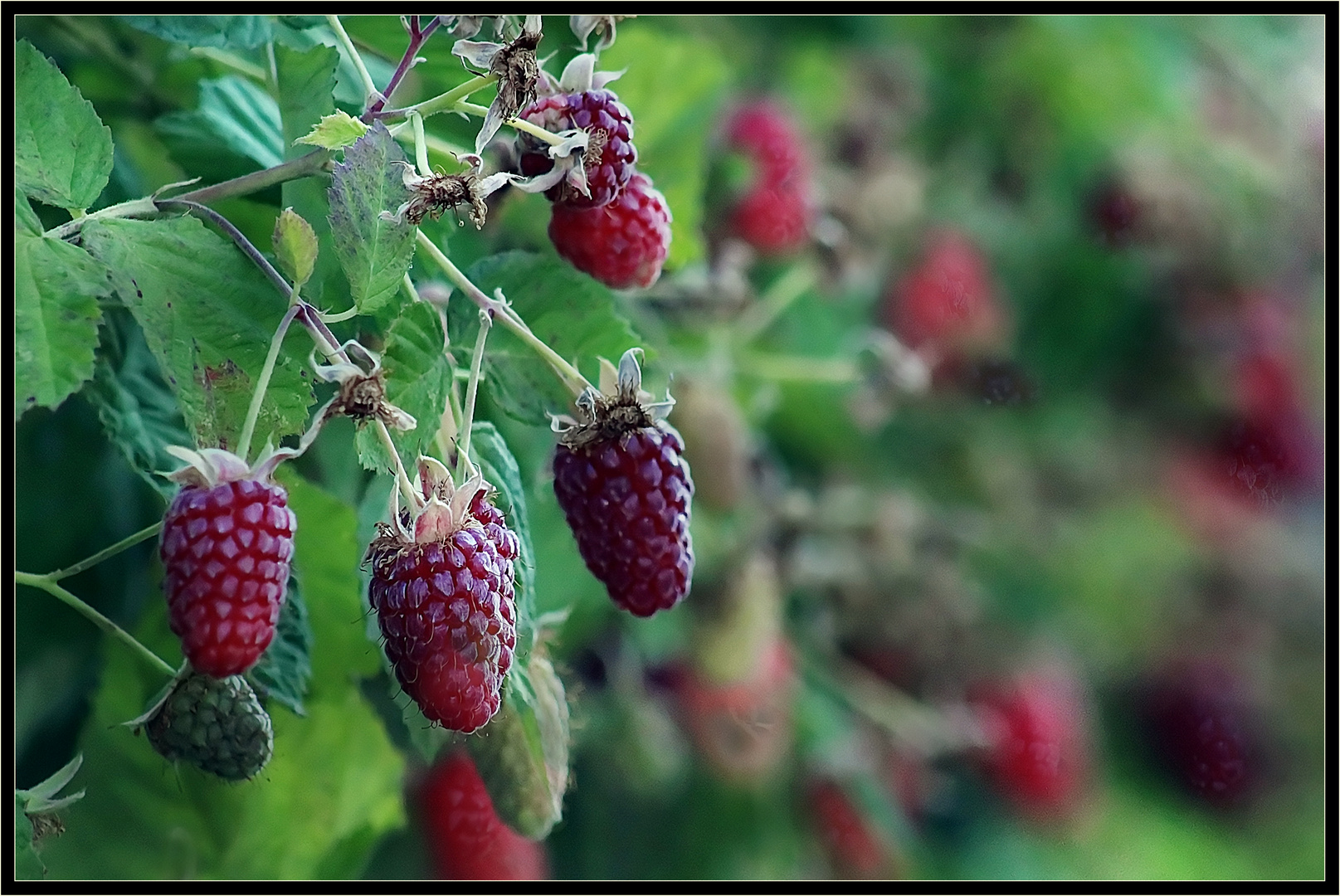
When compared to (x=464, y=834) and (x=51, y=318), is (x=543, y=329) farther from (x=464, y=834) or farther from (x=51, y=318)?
→ (x=464, y=834)

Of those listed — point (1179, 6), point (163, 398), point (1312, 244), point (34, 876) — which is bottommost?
point (1312, 244)

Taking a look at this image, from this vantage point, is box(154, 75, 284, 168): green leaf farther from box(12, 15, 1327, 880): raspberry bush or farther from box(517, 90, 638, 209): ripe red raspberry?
box(517, 90, 638, 209): ripe red raspberry

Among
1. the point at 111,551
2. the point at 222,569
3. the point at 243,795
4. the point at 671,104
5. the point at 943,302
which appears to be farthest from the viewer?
the point at 943,302

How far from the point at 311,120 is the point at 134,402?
0.14m

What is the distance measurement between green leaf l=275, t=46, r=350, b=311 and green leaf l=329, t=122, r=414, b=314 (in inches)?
3.0

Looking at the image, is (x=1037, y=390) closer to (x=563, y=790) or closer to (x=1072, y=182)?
(x=1072, y=182)

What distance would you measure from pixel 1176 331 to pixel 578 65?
1251mm

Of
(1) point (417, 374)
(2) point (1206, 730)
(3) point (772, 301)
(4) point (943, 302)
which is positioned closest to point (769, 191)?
(3) point (772, 301)

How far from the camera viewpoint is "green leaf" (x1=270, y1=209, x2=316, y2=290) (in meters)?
0.42

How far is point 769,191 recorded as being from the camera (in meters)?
1.06

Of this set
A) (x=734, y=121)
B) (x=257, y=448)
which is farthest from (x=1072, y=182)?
(x=257, y=448)

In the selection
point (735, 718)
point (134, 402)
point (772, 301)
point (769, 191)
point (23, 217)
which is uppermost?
point (23, 217)

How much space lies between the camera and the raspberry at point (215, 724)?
47cm

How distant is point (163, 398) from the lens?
1.80 feet
